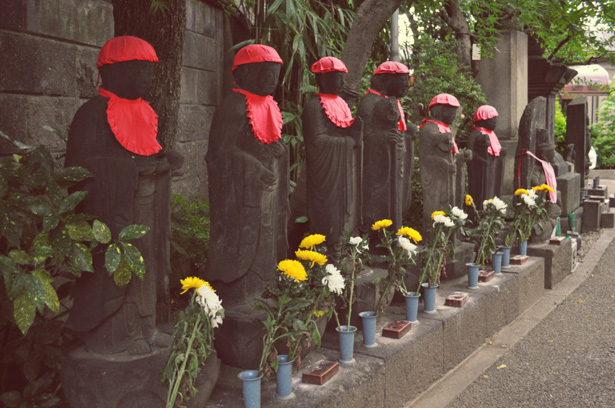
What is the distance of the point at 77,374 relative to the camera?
2812 millimetres

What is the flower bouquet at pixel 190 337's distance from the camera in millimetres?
2672

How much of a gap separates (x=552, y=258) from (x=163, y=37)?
5390 millimetres

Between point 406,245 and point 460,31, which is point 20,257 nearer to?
point 406,245

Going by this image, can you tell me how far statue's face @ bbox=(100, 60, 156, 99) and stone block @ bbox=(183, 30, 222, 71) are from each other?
4382mm

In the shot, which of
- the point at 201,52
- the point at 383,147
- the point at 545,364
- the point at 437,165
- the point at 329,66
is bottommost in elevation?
the point at 545,364

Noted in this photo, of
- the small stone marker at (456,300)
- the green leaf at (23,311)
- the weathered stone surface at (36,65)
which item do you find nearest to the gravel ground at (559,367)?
the small stone marker at (456,300)

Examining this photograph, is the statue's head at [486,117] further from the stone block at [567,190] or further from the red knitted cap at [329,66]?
the stone block at [567,190]

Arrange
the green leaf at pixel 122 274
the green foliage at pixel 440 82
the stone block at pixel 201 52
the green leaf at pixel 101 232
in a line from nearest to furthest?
the green leaf at pixel 101 232
the green leaf at pixel 122 274
the stone block at pixel 201 52
the green foliage at pixel 440 82

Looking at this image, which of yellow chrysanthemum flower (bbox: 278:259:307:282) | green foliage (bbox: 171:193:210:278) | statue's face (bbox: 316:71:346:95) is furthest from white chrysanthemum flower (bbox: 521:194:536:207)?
yellow chrysanthemum flower (bbox: 278:259:307:282)

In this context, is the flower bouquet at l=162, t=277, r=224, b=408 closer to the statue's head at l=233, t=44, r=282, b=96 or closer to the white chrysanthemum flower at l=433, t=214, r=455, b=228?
the statue's head at l=233, t=44, r=282, b=96

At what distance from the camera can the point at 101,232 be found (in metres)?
2.66

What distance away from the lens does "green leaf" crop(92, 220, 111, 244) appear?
2.64 m

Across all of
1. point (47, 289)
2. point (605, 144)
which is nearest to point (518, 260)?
point (47, 289)

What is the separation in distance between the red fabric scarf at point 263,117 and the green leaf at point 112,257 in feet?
3.87
